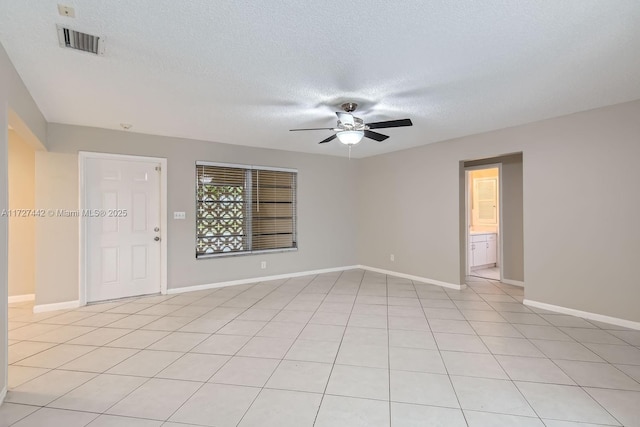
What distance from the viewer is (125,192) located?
14.9 ft

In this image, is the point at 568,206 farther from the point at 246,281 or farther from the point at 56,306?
the point at 56,306

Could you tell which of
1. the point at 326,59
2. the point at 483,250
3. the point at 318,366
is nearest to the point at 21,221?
the point at 318,366

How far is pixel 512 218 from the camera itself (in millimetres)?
5414

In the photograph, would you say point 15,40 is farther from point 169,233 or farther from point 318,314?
point 318,314

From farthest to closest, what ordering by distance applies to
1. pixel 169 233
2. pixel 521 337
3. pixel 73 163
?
pixel 169 233
pixel 73 163
pixel 521 337

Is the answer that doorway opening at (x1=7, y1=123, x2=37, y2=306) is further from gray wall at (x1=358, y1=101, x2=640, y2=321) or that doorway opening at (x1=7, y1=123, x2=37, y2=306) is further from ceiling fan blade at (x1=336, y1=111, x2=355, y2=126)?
gray wall at (x1=358, y1=101, x2=640, y2=321)

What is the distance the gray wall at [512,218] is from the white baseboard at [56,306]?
21.8 feet

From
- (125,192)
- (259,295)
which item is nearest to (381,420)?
(259,295)

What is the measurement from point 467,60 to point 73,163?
477 centimetres

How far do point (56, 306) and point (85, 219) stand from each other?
1.17m

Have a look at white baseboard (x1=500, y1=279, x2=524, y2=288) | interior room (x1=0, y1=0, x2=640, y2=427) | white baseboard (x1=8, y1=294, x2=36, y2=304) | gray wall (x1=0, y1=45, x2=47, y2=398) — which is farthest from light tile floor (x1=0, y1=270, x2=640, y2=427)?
white baseboard (x1=500, y1=279, x2=524, y2=288)

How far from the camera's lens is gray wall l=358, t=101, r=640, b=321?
3369mm

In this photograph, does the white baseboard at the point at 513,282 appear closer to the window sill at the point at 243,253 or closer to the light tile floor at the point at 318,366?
the light tile floor at the point at 318,366

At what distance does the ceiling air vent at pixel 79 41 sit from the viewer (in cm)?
204
